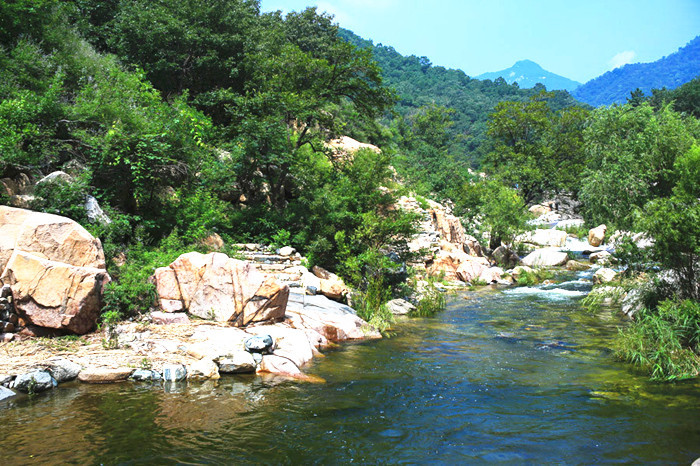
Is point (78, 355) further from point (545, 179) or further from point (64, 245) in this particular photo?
point (545, 179)

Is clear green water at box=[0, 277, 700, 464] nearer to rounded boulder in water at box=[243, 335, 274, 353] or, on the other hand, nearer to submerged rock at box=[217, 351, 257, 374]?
submerged rock at box=[217, 351, 257, 374]

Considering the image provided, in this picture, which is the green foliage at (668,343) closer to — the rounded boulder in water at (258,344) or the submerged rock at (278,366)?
the submerged rock at (278,366)

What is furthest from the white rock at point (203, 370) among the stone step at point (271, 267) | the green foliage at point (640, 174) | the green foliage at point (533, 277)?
the green foliage at point (533, 277)

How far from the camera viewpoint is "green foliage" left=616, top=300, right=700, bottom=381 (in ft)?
25.1

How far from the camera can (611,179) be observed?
14648 millimetres

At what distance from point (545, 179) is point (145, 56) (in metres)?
36.8

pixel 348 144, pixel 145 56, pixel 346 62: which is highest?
pixel 145 56

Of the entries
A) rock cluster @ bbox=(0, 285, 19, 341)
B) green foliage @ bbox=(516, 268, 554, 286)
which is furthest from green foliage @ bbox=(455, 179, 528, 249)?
rock cluster @ bbox=(0, 285, 19, 341)

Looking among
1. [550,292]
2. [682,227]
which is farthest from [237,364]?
[550,292]

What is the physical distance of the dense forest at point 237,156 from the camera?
9.46m

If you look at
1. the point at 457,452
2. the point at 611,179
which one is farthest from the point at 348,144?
the point at 457,452

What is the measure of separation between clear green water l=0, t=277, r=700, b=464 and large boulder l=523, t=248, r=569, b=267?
1842 centimetres

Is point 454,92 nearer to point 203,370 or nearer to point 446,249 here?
point 446,249

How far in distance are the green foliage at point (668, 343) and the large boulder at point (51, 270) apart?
31.9ft
